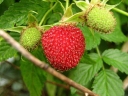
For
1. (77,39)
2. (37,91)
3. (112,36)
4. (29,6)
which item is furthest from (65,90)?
(77,39)

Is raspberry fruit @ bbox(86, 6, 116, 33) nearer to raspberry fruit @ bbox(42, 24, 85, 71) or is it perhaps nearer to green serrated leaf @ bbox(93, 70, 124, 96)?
raspberry fruit @ bbox(42, 24, 85, 71)

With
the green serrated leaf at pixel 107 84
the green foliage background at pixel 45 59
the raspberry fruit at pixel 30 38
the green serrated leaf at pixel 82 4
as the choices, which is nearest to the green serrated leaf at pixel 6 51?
the green foliage background at pixel 45 59

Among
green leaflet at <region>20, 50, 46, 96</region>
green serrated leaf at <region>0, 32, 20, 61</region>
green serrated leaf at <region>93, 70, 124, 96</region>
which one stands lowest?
green serrated leaf at <region>93, 70, 124, 96</region>

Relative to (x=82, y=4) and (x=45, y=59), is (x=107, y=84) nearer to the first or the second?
(x=45, y=59)

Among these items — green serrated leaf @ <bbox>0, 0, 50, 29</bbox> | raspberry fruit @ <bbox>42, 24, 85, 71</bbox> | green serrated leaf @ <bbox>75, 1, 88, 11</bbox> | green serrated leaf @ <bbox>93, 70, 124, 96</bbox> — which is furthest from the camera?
green serrated leaf @ <bbox>93, 70, 124, 96</bbox>

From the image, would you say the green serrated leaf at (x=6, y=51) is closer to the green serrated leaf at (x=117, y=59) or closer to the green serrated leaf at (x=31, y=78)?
the green serrated leaf at (x=31, y=78)

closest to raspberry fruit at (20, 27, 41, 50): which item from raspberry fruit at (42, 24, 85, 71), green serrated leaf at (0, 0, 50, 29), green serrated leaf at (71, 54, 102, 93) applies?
raspberry fruit at (42, 24, 85, 71)

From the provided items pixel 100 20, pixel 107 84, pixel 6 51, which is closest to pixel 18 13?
pixel 6 51

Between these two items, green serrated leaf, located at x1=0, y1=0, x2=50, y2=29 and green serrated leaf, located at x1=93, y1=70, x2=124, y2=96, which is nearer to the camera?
green serrated leaf, located at x1=0, y1=0, x2=50, y2=29
